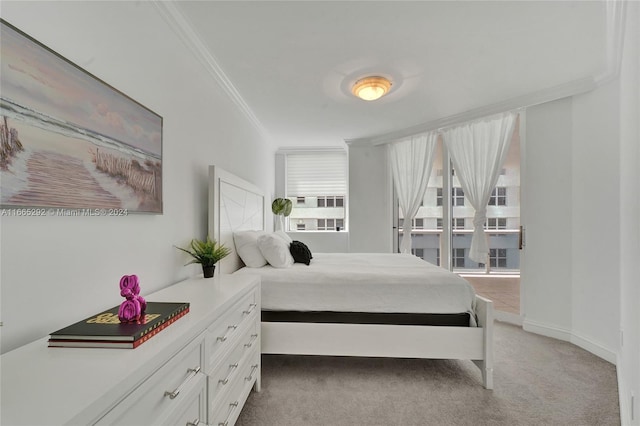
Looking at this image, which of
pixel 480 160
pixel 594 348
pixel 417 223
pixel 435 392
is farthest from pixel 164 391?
pixel 417 223

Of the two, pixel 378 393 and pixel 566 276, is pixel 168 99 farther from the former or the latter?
pixel 566 276

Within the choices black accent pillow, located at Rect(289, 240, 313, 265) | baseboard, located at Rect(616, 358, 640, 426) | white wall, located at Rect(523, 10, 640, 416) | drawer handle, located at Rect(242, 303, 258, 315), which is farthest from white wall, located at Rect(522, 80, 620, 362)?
drawer handle, located at Rect(242, 303, 258, 315)

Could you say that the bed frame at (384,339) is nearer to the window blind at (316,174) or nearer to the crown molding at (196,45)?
the crown molding at (196,45)

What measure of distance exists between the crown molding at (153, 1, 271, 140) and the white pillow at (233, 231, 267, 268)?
1.40 m

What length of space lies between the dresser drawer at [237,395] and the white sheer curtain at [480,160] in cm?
304

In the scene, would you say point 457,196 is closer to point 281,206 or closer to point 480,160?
point 480,160

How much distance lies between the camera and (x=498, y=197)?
3.60m

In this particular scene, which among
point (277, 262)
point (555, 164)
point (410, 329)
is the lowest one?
point (410, 329)

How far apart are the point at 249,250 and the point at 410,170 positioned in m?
2.98

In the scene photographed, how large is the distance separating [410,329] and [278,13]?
233 cm

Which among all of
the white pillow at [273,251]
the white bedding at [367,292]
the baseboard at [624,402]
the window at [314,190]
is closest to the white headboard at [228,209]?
the white pillow at [273,251]

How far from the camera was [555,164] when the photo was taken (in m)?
3.04

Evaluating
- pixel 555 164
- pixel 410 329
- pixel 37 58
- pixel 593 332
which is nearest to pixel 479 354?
pixel 410 329

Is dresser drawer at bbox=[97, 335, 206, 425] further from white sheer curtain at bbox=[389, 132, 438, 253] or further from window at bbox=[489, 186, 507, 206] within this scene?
white sheer curtain at bbox=[389, 132, 438, 253]
